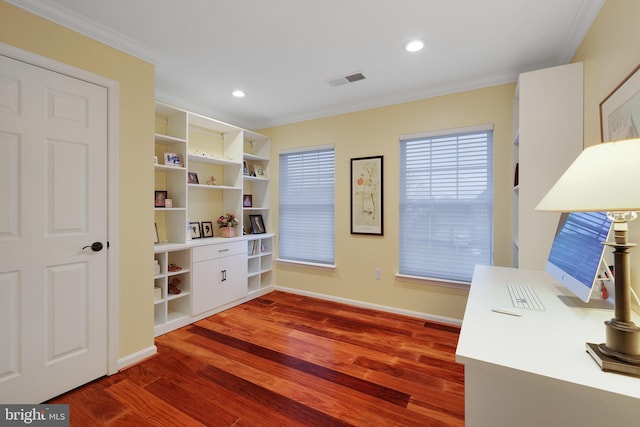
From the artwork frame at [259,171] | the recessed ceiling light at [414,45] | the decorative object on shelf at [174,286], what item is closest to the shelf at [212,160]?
the artwork frame at [259,171]

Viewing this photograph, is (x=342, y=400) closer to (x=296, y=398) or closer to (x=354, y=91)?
(x=296, y=398)

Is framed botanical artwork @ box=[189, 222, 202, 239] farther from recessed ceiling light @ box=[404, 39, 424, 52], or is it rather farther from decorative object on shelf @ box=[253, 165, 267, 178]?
recessed ceiling light @ box=[404, 39, 424, 52]

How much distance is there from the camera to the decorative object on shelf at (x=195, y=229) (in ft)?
11.0

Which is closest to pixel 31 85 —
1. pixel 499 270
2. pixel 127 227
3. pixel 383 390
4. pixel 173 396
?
pixel 127 227

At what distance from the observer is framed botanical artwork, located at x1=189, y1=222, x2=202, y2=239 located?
3.36m

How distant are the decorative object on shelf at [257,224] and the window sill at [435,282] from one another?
2.04 m

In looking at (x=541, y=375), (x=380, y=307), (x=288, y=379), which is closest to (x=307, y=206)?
(x=380, y=307)

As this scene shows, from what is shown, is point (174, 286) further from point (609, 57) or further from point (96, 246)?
point (609, 57)

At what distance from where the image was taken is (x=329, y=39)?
212cm

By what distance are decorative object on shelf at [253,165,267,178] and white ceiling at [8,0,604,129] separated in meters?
1.20

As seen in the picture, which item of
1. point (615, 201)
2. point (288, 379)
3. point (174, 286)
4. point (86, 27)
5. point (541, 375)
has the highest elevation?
point (86, 27)

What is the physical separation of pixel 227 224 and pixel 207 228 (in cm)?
26

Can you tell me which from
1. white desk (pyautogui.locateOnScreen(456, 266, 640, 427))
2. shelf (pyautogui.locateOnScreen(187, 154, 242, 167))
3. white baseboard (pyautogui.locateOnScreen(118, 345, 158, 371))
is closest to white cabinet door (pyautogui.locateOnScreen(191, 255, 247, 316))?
white baseboard (pyautogui.locateOnScreen(118, 345, 158, 371))

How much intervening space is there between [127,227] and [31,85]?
40.5 inches
